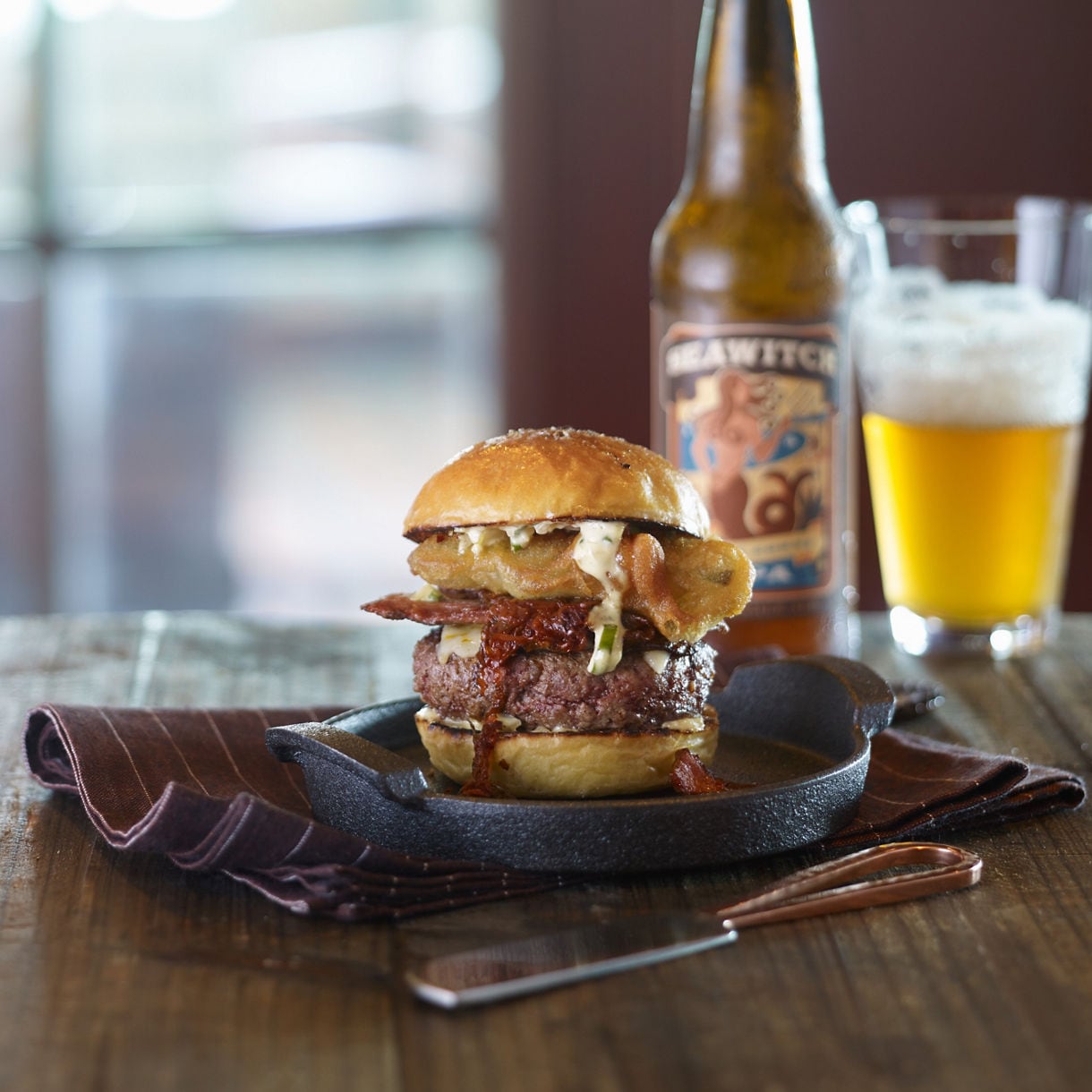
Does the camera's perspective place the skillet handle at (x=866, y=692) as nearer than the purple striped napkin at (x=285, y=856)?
No

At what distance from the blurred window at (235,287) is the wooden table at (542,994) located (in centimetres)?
260

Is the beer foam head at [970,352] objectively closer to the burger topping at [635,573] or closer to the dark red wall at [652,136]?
the burger topping at [635,573]

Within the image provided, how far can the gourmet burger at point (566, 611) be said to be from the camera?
3.97 ft

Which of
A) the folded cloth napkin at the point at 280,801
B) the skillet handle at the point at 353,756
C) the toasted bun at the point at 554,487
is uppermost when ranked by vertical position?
the toasted bun at the point at 554,487

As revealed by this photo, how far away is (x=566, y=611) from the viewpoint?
1217 millimetres

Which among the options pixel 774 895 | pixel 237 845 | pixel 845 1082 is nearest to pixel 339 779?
pixel 237 845

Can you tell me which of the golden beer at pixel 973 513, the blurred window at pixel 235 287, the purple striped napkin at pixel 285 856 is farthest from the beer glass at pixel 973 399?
the blurred window at pixel 235 287

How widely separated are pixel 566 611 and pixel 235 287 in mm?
2883

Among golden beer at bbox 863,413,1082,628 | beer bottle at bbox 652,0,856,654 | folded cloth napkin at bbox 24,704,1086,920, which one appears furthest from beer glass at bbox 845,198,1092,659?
folded cloth napkin at bbox 24,704,1086,920

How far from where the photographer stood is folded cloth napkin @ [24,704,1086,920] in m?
1.06

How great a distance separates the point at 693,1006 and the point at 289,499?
329cm

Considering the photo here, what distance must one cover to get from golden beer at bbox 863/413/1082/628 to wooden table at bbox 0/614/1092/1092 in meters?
0.71

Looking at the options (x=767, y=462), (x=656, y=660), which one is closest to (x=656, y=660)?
(x=656, y=660)

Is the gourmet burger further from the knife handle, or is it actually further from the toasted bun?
the knife handle
